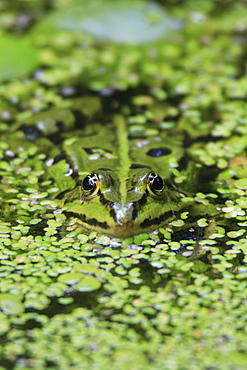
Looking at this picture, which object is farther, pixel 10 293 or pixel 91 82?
pixel 91 82

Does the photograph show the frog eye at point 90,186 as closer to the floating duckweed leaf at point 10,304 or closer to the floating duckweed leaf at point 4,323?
the floating duckweed leaf at point 10,304

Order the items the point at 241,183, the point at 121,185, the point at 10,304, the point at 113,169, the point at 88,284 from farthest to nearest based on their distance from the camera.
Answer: the point at 241,183, the point at 113,169, the point at 121,185, the point at 88,284, the point at 10,304

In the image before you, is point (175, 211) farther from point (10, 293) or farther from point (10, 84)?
point (10, 84)

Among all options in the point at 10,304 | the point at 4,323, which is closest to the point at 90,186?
the point at 10,304

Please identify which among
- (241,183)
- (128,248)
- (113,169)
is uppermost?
(113,169)

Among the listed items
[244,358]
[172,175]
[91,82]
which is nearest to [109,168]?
[172,175]

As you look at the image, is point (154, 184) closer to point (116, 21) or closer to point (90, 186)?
point (90, 186)

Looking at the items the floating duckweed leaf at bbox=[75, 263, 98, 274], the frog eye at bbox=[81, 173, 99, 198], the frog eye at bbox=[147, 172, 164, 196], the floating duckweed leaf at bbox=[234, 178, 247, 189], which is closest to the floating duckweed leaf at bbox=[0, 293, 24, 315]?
the floating duckweed leaf at bbox=[75, 263, 98, 274]

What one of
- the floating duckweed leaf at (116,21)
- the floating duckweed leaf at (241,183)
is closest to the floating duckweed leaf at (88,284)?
the floating duckweed leaf at (241,183)
